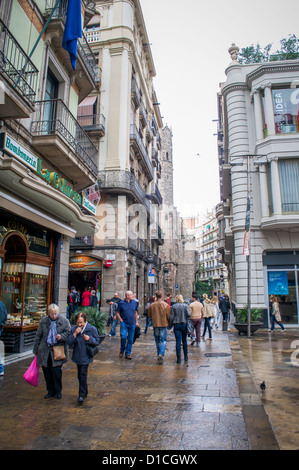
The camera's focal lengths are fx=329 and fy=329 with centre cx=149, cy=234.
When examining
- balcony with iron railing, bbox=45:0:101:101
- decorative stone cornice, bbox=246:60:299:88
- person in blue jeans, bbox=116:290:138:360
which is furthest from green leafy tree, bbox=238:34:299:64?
person in blue jeans, bbox=116:290:138:360

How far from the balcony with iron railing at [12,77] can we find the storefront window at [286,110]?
1210 centimetres

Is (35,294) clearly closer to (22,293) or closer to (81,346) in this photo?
(22,293)

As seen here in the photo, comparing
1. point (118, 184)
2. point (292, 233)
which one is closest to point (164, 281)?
point (118, 184)

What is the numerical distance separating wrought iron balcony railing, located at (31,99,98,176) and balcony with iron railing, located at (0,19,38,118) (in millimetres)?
1202

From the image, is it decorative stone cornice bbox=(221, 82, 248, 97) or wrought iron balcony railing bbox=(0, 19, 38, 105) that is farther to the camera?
decorative stone cornice bbox=(221, 82, 248, 97)

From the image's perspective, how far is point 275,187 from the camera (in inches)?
601

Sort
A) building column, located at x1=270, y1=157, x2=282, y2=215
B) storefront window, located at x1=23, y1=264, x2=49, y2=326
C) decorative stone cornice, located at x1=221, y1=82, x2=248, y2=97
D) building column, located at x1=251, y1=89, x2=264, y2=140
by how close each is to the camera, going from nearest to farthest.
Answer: storefront window, located at x1=23, y1=264, x2=49, y2=326 < building column, located at x1=270, y1=157, x2=282, y2=215 < building column, located at x1=251, y1=89, x2=264, y2=140 < decorative stone cornice, located at x1=221, y1=82, x2=248, y2=97

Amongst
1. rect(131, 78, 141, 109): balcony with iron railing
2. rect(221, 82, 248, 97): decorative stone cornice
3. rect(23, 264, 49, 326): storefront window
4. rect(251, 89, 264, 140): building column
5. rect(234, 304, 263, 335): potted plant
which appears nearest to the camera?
rect(23, 264, 49, 326): storefront window

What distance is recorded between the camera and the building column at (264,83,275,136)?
15.8 metres

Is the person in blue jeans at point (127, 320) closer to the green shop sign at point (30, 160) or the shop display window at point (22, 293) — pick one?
the shop display window at point (22, 293)

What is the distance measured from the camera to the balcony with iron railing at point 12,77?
677 centimetres

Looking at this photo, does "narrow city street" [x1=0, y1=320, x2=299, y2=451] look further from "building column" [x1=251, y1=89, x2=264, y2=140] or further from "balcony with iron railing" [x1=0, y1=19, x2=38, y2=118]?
"building column" [x1=251, y1=89, x2=264, y2=140]

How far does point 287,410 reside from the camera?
4.75m
